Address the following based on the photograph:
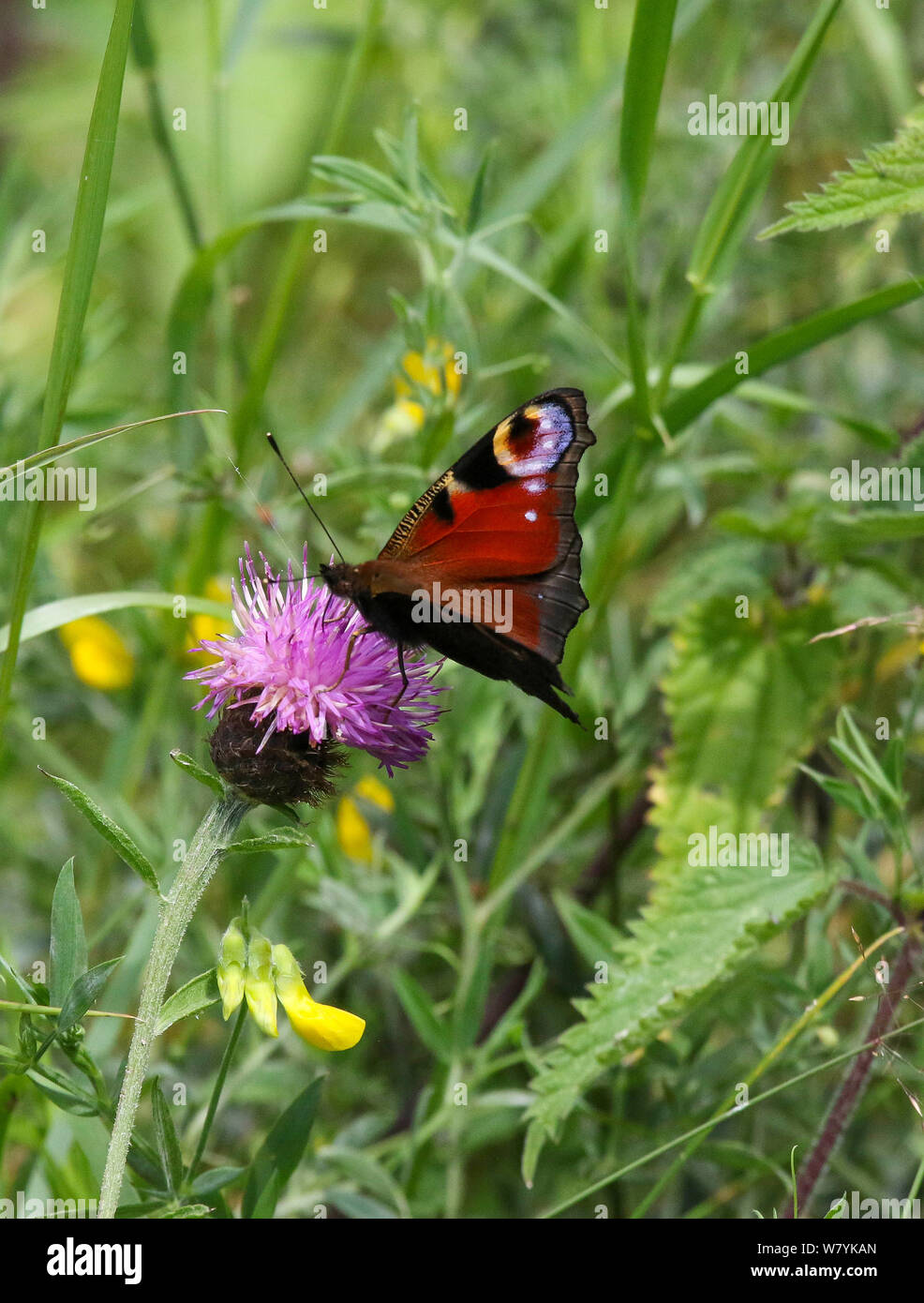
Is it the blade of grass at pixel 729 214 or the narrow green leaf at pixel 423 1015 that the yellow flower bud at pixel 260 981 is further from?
the blade of grass at pixel 729 214

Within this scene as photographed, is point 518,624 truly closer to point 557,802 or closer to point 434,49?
point 557,802

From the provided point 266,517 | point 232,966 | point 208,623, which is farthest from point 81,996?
point 208,623

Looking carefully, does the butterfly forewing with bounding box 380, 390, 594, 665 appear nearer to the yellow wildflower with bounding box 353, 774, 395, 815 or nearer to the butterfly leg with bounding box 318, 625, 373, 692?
the butterfly leg with bounding box 318, 625, 373, 692

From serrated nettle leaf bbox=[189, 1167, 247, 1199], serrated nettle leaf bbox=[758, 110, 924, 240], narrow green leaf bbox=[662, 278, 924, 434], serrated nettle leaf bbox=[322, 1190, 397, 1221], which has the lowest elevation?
serrated nettle leaf bbox=[322, 1190, 397, 1221]

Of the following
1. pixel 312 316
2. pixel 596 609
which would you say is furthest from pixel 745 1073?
pixel 312 316

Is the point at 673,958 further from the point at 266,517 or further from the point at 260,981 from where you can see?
the point at 266,517

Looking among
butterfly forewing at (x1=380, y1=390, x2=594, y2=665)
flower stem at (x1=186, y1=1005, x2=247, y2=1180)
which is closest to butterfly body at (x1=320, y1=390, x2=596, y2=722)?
butterfly forewing at (x1=380, y1=390, x2=594, y2=665)
